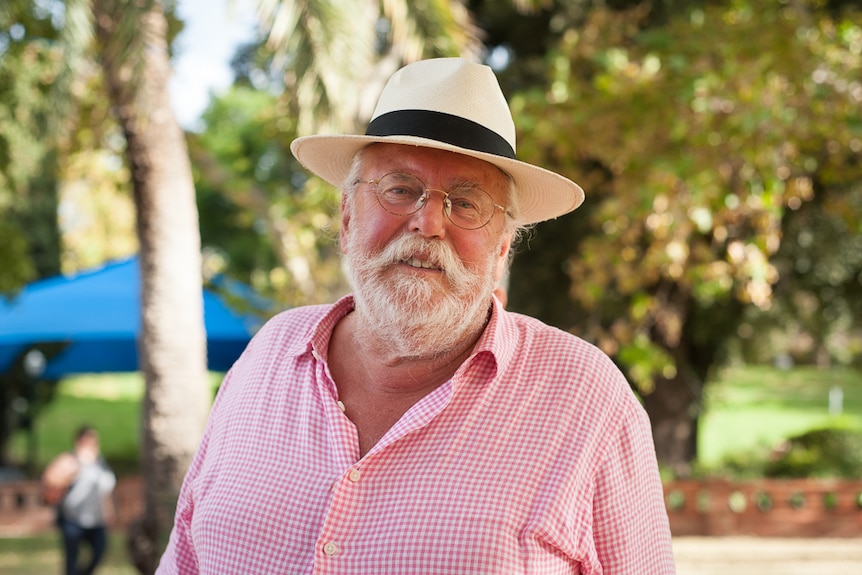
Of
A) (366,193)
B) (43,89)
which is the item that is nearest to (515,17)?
(43,89)

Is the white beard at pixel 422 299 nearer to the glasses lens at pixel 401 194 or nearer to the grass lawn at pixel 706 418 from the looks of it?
the glasses lens at pixel 401 194

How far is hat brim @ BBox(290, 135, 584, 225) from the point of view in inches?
83.1

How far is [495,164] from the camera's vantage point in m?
2.18

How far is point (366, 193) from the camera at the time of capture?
220 centimetres

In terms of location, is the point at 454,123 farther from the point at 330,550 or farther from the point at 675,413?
the point at 675,413

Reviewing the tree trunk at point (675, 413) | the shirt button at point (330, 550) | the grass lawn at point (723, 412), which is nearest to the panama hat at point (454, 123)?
the shirt button at point (330, 550)

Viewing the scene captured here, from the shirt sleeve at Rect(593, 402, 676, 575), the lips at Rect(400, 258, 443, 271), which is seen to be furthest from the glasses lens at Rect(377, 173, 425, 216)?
the shirt sleeve at Rect(593, 402, 676, 575)

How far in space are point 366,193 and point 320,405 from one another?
0.47m

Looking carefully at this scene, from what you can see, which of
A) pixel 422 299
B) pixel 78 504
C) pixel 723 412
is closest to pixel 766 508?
pixel 78 504

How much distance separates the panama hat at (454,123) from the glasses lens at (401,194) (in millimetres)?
79

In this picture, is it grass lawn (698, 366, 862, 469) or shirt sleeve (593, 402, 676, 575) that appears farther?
grass lawn (698, 366, 862, 469)

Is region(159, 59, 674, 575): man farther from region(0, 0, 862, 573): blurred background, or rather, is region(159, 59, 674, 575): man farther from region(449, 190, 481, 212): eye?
region(0, 0, 862, 573): blurred background

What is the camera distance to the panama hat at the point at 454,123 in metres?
2.12

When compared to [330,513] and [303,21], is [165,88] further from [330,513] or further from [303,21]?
[330,513]
